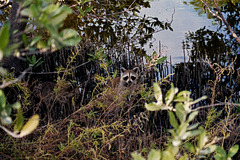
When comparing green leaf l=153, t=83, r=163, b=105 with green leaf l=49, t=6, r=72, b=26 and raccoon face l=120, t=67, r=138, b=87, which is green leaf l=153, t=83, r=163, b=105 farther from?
raccoon face l=120, t=67, r=138, b=87

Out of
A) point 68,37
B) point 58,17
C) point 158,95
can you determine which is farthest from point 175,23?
point 58,17

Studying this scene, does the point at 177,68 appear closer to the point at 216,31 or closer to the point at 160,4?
the point at 216,31

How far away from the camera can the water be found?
226 inches

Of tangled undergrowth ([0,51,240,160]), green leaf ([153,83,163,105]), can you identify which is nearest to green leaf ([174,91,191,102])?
green leaf ([153,83,163,105])

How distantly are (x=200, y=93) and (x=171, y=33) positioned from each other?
2.40 meters

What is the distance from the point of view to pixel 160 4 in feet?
26.2

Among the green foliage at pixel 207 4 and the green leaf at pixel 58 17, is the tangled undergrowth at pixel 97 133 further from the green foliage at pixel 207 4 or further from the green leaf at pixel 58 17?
the green foliage at pixel 207 4

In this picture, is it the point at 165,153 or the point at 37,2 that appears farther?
the point at 165,153

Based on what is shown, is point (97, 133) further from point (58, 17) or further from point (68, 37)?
point (58, 17)

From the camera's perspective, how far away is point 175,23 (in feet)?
22.6

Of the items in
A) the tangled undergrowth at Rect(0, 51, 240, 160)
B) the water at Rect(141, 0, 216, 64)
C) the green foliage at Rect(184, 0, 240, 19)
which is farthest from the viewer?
the green foliage at Rect(184, 0, 240, 19)

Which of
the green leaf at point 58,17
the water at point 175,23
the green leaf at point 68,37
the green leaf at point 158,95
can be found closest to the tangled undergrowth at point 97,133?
the green leaf at point 158,95

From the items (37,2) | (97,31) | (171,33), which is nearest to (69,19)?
(97,31)

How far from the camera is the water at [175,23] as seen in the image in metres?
5.73
